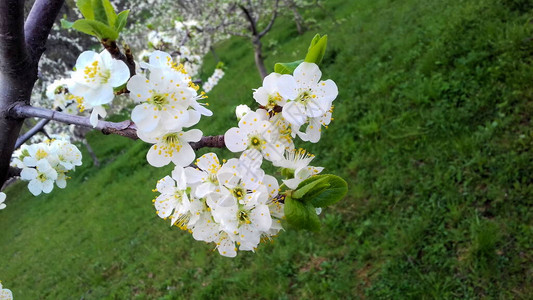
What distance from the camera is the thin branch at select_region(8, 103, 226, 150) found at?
90cm

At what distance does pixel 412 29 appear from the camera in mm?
6055

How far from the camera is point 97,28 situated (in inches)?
31.8

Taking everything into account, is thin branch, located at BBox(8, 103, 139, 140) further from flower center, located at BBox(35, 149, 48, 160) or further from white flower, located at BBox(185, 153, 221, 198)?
flower center, located at BBox(35, 149, 48, 160)

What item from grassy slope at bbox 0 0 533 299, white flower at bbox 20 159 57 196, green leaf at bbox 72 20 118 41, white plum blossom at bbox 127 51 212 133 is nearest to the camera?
green leaf at bbox 72 20 118 41

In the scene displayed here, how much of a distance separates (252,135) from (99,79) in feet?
1.31

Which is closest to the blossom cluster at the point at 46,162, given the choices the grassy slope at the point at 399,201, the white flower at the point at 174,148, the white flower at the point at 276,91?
the white flower at the point at 174,148

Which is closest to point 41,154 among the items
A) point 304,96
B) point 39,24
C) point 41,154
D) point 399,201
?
point 41,154

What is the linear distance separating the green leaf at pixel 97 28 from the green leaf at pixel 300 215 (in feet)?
1.92

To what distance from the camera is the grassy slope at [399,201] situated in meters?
2.98

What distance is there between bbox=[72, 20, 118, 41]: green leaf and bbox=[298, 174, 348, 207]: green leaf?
0.59 m

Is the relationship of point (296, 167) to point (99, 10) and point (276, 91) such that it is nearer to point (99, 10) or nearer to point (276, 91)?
point (276, 91)

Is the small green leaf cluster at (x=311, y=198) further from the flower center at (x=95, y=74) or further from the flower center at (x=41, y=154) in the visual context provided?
the flower center at (x=41, y=154)

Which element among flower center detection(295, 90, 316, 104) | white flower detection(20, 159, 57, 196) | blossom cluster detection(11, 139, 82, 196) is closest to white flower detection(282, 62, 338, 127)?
flower center detection(295, 90, 316, 104)

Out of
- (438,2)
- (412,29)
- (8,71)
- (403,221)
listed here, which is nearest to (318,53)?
(8,71)
